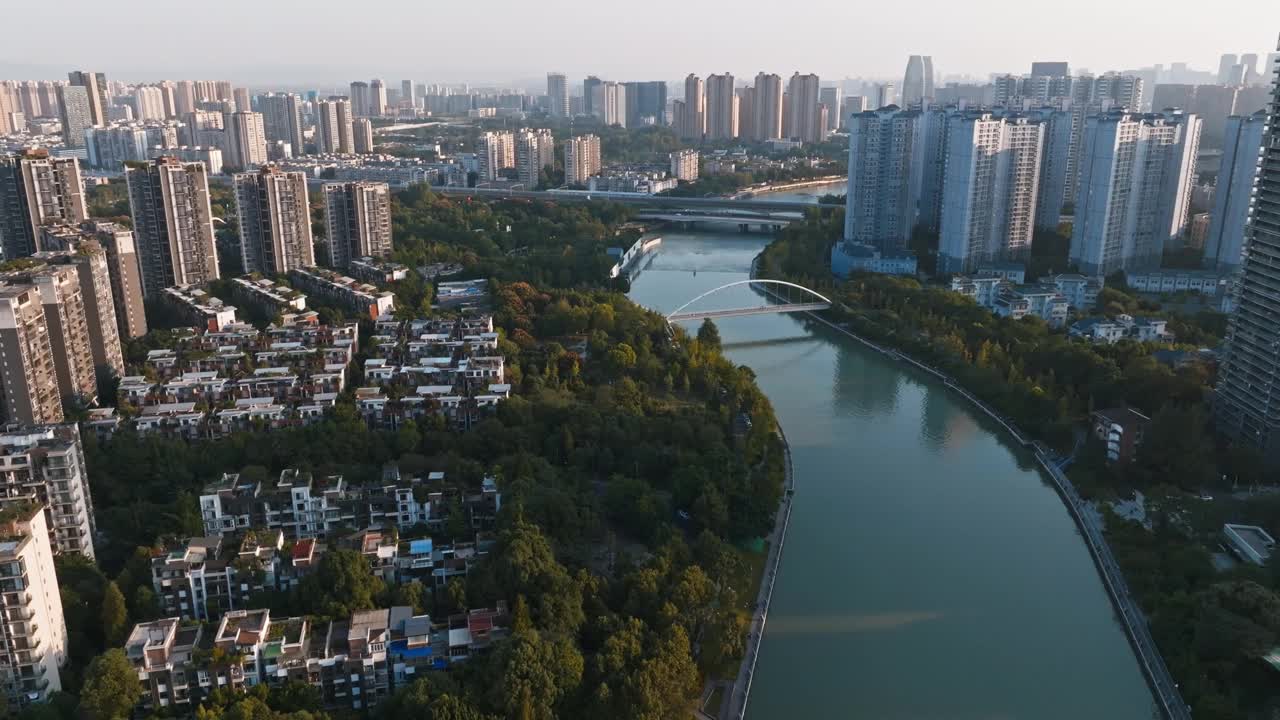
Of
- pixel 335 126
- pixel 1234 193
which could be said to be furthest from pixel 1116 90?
pixel 335 126

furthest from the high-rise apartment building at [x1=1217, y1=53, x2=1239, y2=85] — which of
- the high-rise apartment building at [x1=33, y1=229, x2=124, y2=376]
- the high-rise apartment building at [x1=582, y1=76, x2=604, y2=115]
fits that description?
the high-rise apartment building at [x1=33, y1=229, x2=124, y2=376]

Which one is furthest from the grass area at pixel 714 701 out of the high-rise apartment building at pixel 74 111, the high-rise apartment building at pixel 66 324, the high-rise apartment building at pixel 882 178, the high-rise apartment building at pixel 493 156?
the high-rise apartment building at pixel 74 111

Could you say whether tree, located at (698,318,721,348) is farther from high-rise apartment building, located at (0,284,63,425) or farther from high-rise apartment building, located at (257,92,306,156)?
high-rise apartment building, located at (257,92,306,156)

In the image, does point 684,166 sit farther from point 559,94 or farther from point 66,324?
point 559,94

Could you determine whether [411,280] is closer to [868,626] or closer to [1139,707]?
[868,626]

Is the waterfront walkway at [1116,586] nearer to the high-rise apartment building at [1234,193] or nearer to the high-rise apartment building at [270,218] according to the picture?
the high-rise apartment building at [1234,193]

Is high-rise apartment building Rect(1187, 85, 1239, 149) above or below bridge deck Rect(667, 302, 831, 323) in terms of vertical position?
above

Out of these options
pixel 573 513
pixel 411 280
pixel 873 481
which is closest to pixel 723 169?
pixel 411 280
